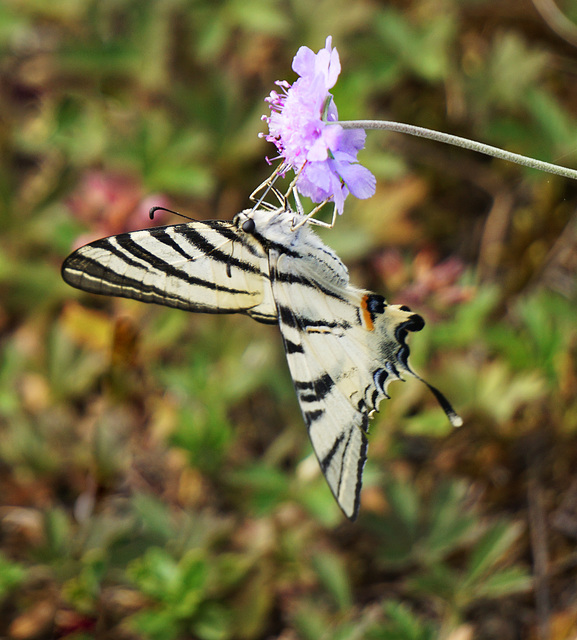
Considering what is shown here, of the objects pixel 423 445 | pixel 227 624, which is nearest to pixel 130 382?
pixel 227 624

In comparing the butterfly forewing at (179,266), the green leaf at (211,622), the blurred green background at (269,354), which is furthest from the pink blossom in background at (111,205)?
the green leaf at (211,622)

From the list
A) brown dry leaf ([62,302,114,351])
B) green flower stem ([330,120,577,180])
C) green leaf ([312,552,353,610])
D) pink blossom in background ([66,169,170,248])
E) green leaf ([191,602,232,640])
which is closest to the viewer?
green flower stem ([330,120,577,180])

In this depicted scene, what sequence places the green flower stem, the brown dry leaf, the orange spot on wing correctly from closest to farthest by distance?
the green flower stem → the orange spot on wing → the brown dry leaf

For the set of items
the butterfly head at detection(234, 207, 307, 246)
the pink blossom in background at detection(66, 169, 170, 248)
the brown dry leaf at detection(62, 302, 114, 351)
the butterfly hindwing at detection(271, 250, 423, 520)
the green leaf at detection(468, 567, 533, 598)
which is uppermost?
the pink blossom in background at detection(66, 169, 170, 248)

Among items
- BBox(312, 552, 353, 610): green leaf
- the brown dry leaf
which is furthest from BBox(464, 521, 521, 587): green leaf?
the brown dry leaf

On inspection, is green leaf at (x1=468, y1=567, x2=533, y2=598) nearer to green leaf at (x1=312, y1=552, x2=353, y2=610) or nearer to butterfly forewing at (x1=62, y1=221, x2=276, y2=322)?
green leaf at (x1=312, y1=552, x2=353, y2=610)

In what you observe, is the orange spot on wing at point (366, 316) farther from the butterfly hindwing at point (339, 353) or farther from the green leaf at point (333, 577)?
the green leaf at point (333, 577)

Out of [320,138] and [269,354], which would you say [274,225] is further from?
[269,354]

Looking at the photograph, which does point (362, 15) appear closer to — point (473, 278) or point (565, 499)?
point (473, 278)

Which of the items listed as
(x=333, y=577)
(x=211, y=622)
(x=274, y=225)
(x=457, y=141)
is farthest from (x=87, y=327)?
(x=457, y=141)
